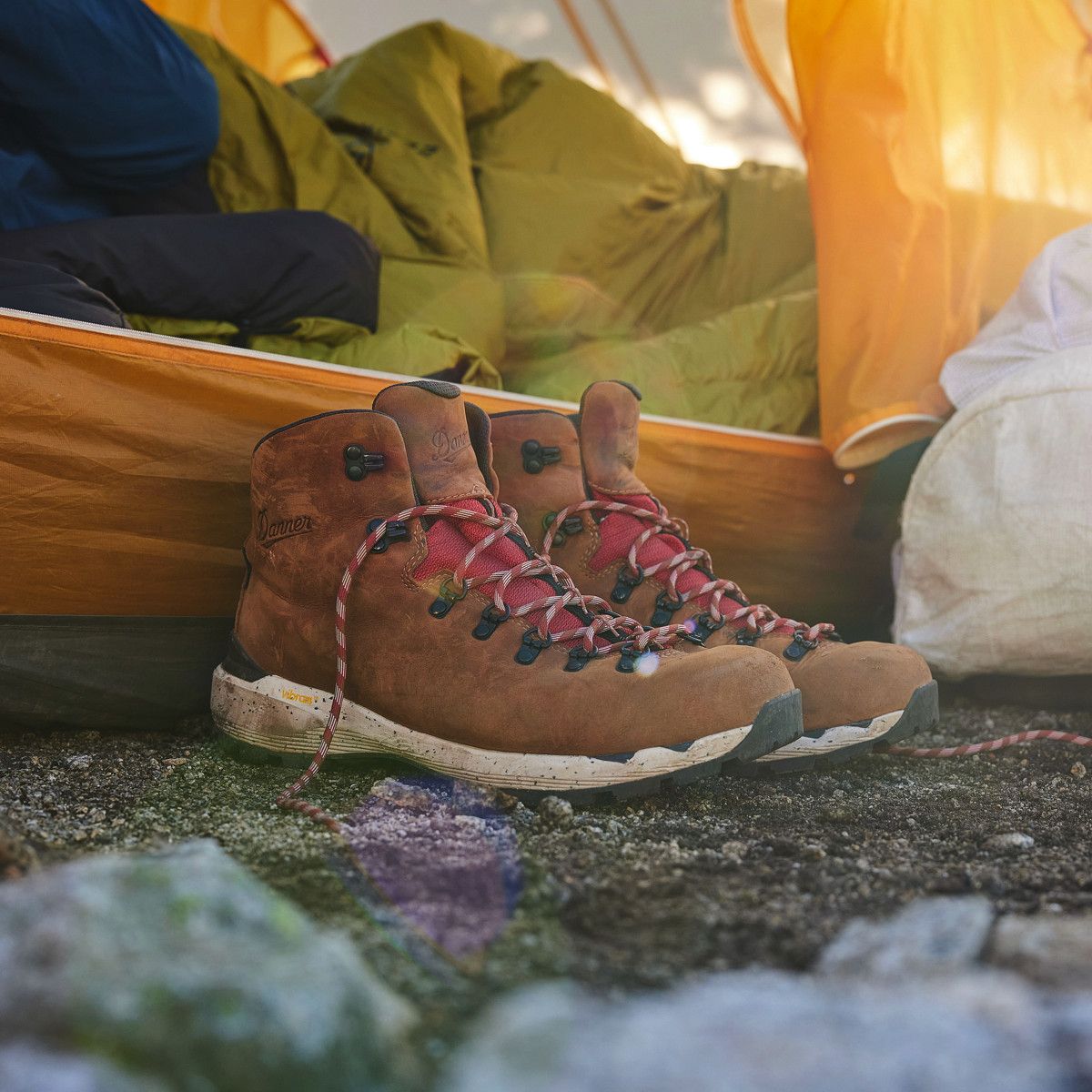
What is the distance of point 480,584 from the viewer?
803 millimetres

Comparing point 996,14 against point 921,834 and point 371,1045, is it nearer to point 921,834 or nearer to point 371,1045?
point 921,834

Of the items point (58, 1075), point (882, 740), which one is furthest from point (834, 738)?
point (58, 1075)

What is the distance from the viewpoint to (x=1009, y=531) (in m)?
1.07

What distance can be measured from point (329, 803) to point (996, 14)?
1.62 metres

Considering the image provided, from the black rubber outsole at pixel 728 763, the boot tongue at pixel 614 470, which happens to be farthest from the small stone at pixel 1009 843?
the boot tongue at pixel 614 470

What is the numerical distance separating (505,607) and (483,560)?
54 millimetres

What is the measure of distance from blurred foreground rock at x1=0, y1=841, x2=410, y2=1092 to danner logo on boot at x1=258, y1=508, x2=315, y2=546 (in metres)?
0.45

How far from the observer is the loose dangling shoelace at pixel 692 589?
37.2 inches

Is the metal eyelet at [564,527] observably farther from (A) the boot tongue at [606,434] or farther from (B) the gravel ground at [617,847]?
(B) the gravel ground at [617,847]

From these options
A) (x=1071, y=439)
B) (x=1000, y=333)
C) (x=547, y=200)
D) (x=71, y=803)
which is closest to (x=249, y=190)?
(x=547, y=200)

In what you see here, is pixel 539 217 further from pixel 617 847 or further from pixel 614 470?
pixel 617 847

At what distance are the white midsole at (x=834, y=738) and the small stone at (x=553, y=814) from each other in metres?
0.23

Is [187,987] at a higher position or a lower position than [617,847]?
higher

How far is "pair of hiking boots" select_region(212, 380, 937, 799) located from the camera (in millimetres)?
742
